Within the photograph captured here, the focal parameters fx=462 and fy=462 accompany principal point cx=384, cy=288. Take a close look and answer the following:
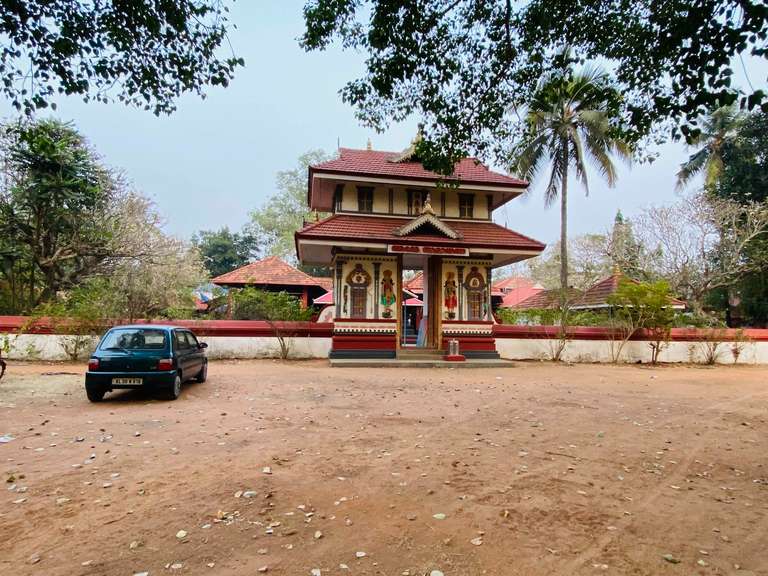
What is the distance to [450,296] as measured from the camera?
51.9 ft

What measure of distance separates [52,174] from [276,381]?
43.3ft

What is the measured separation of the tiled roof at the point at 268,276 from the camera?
83.3 ft

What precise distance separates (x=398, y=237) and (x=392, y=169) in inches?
116

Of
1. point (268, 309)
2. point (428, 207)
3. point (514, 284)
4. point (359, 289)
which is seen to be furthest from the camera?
point (514, 284)

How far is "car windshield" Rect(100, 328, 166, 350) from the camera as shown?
8.31m

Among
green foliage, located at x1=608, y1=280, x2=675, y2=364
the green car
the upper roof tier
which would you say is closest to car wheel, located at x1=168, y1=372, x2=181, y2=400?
the green car

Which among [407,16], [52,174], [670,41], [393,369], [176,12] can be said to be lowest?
[393,369]

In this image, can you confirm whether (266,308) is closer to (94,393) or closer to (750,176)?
(94,393)

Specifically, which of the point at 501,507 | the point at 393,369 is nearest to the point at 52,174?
the point at 393,369

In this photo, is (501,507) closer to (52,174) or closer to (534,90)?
(534,90)

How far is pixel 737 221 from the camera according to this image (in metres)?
22.8

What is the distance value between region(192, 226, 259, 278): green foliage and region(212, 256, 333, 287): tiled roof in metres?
21.2

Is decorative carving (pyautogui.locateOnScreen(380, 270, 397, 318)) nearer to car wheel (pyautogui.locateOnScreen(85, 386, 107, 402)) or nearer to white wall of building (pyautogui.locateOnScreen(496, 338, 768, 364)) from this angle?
white wall of building (pyautogui.locateOnScreen(496, 338, 768, 364))

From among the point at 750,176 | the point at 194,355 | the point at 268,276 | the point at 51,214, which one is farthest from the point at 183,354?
the point at 750,176
